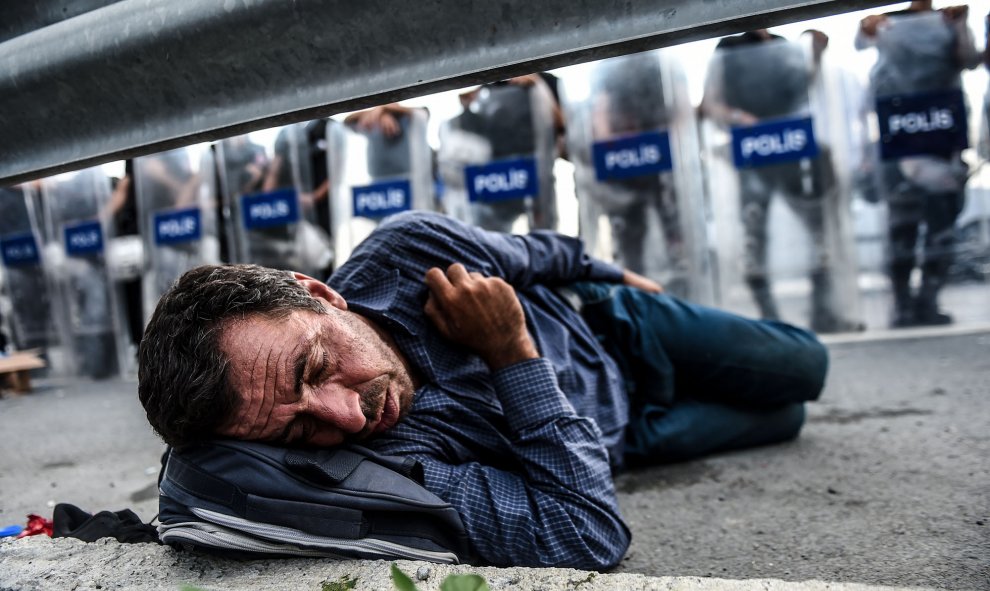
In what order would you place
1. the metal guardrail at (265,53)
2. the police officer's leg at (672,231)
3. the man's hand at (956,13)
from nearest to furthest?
the metal guardrail at (265,53) < the man's hand at (956,13) < the police officer's leg at (672,231)

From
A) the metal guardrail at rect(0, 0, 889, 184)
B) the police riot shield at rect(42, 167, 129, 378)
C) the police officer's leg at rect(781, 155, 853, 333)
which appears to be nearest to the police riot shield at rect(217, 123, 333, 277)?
the police riot shield at rect(42, 167, 129, 378)

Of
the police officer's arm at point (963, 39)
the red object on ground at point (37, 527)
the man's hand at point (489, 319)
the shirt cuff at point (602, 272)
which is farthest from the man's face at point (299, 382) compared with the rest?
the police officer's arm at point (963, 39)

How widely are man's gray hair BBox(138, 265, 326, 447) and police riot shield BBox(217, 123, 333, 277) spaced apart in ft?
14.7

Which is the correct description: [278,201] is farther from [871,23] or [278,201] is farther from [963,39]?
[963,39]

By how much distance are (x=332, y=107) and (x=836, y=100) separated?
437 centimetres

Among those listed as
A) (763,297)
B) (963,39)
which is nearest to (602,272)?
(763,297)

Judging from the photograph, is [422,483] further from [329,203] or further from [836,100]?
[329,203]

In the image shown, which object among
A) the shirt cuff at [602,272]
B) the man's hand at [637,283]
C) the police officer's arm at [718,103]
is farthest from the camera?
the police officer's arm at [718,103]

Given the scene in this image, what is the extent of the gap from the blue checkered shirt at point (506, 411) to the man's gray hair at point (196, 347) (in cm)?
31

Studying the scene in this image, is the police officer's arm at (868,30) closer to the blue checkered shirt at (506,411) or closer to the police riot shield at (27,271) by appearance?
the blue checkered shirt at (506,411)

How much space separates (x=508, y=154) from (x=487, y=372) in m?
3.76

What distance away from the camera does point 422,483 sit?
4.33ft

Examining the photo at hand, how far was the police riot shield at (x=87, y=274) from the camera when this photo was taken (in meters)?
6.15

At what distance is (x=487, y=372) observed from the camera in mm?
1620
